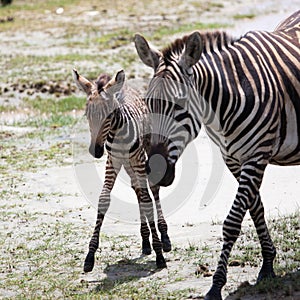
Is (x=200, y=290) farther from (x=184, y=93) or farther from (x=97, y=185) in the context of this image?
(x=97, y=185)

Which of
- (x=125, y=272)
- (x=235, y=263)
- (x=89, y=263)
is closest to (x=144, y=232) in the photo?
(x=125, y=272)

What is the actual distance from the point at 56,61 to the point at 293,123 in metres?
15.6

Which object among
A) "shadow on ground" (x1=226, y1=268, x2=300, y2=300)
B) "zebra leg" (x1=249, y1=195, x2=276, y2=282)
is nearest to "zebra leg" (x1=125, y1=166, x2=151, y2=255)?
"zebra leg" (x1=249, y1=195, x2=276, y2=282)

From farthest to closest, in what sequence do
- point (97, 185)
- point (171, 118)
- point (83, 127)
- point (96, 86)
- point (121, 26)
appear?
1. point (121, 26)
2. point (83, 127)
3. point (97, 185)
4. point (96, 86)
5. point (171, 118)

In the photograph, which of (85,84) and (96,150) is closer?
(96,150)

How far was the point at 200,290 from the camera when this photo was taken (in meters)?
6.82

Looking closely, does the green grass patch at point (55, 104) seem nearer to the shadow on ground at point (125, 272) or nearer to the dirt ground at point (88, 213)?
the dirt ground at point (88, 213)

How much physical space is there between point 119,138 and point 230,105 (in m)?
1.79

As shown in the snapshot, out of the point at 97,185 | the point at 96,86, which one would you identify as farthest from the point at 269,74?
the point at 97,185

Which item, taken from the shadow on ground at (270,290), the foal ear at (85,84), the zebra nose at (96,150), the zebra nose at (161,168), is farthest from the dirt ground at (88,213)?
the foal ear at (85,84)

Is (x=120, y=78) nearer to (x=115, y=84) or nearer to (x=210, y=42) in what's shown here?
(x=115, y=84)

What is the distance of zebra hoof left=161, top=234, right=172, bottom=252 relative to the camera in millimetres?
8258

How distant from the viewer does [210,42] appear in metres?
6.74

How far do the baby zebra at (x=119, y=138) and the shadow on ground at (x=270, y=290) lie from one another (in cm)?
130
